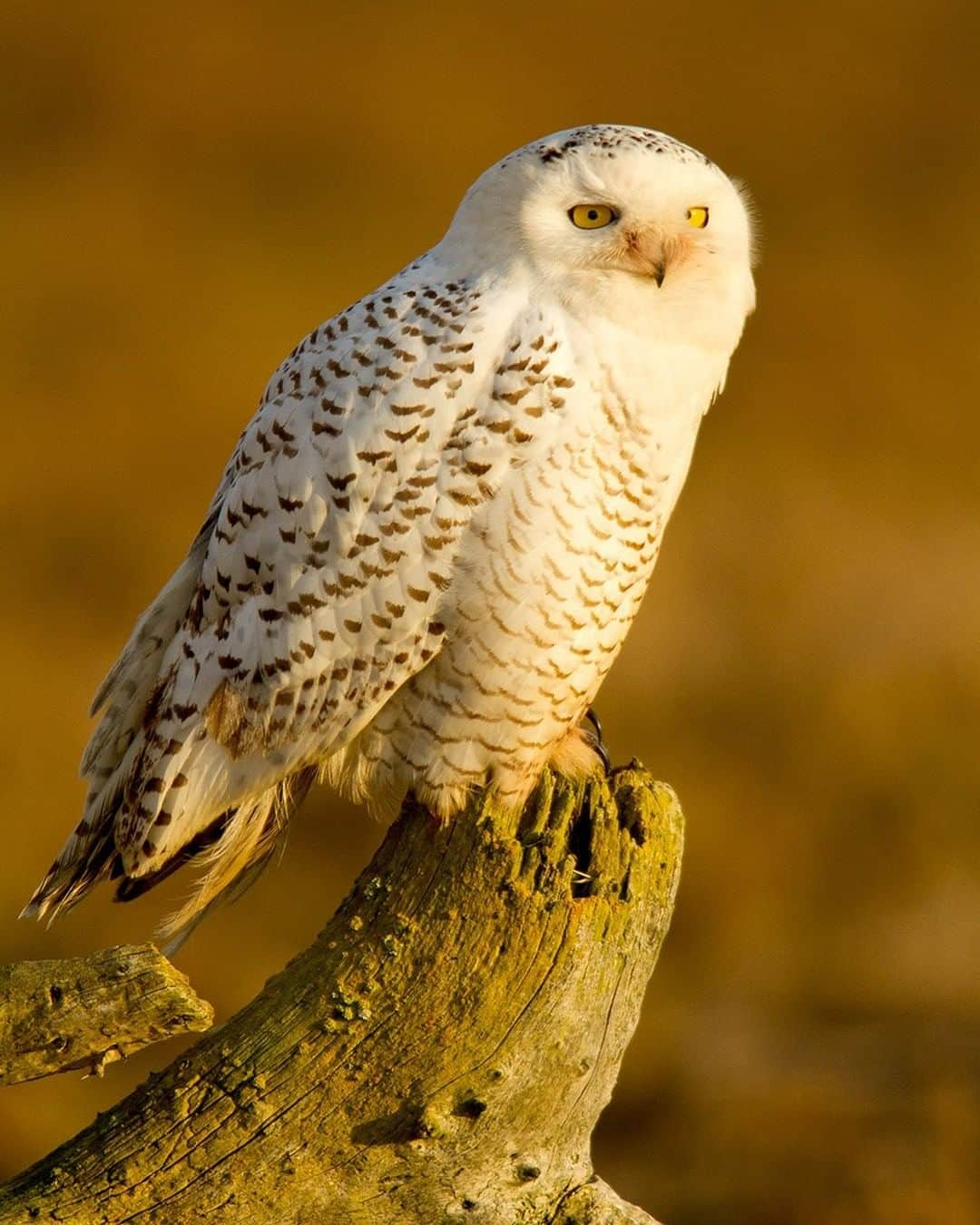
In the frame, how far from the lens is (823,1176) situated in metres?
5.44

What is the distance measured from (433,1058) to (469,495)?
82 cm

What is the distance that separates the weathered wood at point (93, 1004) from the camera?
2.04 metres

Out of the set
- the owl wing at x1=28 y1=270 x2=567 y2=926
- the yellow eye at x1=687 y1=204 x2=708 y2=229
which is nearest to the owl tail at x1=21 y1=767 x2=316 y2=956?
the owl wing at x1=28 y1=270 x2=567 y2=926

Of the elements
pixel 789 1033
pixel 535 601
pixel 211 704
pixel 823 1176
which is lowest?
pixel 823 1176

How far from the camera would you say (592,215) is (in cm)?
249

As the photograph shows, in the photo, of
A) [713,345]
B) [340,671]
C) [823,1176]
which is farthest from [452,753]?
[823,1176]

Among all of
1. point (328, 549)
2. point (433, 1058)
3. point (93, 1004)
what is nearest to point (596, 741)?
point (328, 549)

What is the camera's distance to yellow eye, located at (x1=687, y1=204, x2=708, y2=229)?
8.30 feet

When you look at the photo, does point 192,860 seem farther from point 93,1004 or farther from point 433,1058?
point 93,1004

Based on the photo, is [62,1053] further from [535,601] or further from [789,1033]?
[789,1033]

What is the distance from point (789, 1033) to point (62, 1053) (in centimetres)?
483

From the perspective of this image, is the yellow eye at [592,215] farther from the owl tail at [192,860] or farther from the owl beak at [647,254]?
the owl tail at [192,860]

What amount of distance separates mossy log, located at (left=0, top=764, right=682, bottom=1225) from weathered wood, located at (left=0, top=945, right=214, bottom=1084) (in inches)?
10.8

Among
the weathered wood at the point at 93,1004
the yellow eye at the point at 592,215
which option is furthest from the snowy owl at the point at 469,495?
the weathered wood at the point at 93,1004
